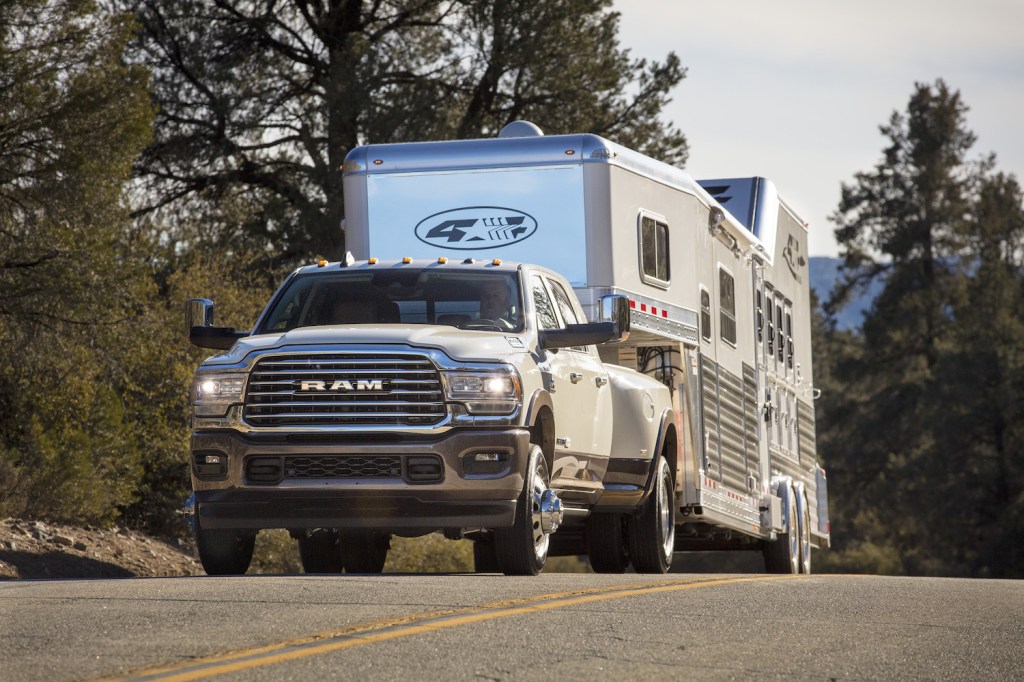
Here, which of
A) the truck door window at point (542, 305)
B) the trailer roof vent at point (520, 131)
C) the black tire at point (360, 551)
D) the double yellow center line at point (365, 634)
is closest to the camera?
the double yellow center line at point (365, 634)

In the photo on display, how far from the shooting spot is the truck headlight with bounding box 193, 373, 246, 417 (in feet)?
39.0

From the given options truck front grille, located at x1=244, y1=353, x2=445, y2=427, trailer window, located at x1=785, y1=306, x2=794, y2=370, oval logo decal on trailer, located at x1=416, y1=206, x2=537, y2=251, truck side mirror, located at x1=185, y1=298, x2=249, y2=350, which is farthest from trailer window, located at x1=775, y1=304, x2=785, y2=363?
truck front grille, located at x1=244, y1=353, x2=445, y2=427

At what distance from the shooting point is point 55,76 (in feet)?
77.8

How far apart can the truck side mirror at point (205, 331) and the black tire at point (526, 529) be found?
2421mm

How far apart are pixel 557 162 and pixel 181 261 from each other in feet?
60.4

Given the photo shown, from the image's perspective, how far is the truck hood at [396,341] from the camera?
11836mm

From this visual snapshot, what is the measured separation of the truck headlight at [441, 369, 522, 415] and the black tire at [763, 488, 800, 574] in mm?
8966

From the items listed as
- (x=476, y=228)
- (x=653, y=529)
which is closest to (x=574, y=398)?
(x=653, y=529)

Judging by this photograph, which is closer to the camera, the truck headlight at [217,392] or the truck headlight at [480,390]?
the truck headlight at [480,390]

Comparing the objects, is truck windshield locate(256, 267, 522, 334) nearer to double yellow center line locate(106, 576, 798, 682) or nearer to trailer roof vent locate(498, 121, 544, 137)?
double yellow center line locate(106, 576, 798, 682)

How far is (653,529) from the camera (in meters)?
14.8

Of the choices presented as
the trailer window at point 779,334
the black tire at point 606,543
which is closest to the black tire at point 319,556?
the black tire at point 606,543

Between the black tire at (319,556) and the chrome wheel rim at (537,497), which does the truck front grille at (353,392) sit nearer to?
the chrome wheel rim at (537,497)

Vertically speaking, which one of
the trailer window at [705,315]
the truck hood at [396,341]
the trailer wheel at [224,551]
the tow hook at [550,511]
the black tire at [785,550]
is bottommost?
the black tire at [785,550]
